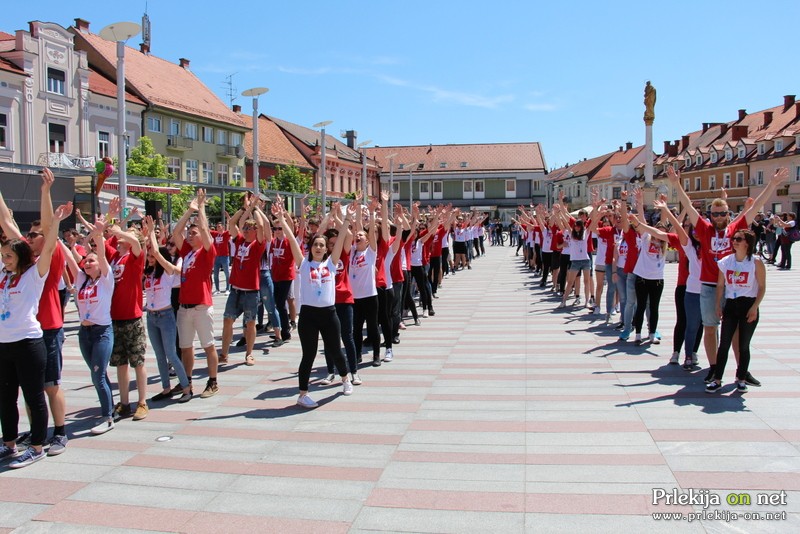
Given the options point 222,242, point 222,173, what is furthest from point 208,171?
point 222,242

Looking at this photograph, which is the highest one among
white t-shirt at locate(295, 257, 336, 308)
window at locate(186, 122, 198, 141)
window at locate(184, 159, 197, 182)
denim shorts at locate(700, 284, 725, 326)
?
window at locate(186, 122, 198, 141)

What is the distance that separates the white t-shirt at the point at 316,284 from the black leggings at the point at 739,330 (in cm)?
386

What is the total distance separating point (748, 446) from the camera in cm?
512

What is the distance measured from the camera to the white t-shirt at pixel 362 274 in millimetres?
8156

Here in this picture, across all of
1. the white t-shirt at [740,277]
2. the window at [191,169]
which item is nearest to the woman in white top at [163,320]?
the white t-shirt at [740,277]

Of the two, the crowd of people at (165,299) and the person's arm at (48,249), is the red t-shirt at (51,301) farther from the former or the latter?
the person's arm at (48,249)

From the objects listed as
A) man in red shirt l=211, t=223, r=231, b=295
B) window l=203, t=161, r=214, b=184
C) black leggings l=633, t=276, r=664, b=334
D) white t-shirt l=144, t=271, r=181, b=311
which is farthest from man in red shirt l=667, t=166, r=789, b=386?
window l=203, t=161, r=214, b=184

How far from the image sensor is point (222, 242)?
521 inches

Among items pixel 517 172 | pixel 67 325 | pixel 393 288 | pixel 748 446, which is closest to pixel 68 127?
pixel 67 325

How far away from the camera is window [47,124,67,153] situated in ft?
115

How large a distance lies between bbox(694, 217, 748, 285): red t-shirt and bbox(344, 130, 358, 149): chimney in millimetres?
75927

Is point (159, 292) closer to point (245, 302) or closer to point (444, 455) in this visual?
point (245, 302)

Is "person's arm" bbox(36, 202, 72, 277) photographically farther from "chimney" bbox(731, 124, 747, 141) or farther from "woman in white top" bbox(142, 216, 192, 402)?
"chimney" bbox(731, 124, 747, 141)

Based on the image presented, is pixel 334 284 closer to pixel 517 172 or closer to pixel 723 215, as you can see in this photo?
pixel 723 215
